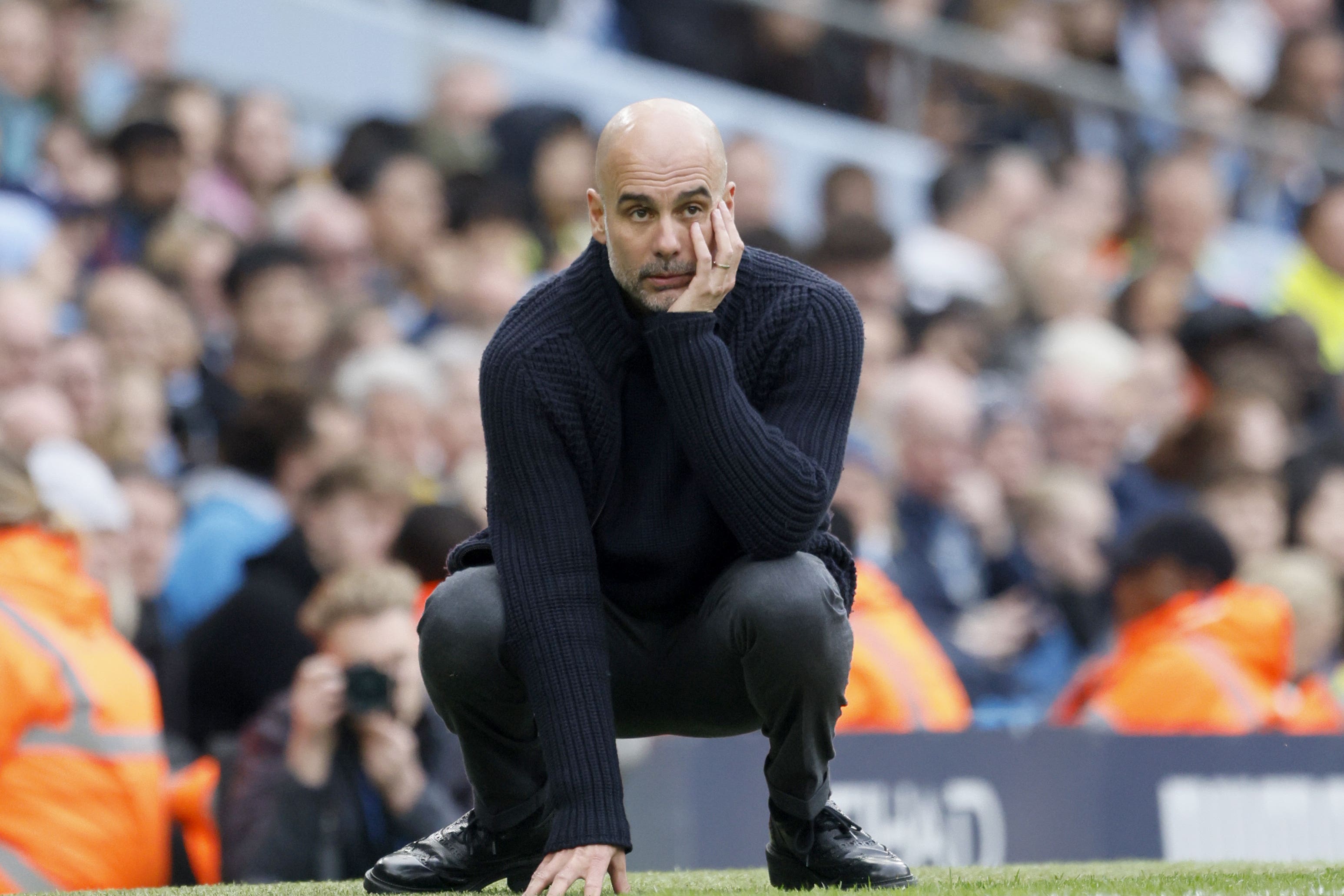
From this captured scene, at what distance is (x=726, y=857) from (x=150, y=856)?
62.1 inches

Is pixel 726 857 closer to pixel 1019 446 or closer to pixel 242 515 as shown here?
pixel 242 515

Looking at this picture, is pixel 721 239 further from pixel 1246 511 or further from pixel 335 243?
pixel 1246 511

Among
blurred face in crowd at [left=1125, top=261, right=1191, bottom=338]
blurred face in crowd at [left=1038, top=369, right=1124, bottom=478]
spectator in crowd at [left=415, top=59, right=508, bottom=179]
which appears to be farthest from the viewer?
blurred face in crowd at [left=1125, top=261, right=1191, bottom=338]

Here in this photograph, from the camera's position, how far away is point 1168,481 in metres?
8.38

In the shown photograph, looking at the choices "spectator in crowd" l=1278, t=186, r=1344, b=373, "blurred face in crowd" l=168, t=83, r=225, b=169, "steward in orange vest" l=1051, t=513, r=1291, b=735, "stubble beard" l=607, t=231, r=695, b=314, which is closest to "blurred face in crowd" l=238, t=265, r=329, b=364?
"blurred face in crowd" l=168, t=83, r=225, b=169

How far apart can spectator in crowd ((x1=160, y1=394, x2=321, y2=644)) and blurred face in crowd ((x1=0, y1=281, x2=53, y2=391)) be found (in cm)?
66

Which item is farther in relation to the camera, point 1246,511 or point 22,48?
point 1246,511

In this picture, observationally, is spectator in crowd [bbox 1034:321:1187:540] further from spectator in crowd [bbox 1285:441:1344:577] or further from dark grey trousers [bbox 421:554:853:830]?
dark grey trousers [bbox 421:554:853:830]

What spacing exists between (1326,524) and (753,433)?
566cm

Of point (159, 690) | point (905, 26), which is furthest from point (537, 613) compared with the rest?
point (905, 26)

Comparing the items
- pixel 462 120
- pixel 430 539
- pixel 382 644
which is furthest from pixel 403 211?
pixel 382 644

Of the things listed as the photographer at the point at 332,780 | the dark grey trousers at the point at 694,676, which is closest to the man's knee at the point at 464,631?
the dark grey trousers at the point at 694,676

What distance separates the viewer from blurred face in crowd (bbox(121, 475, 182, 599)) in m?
6.00

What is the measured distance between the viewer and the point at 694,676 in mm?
3504
